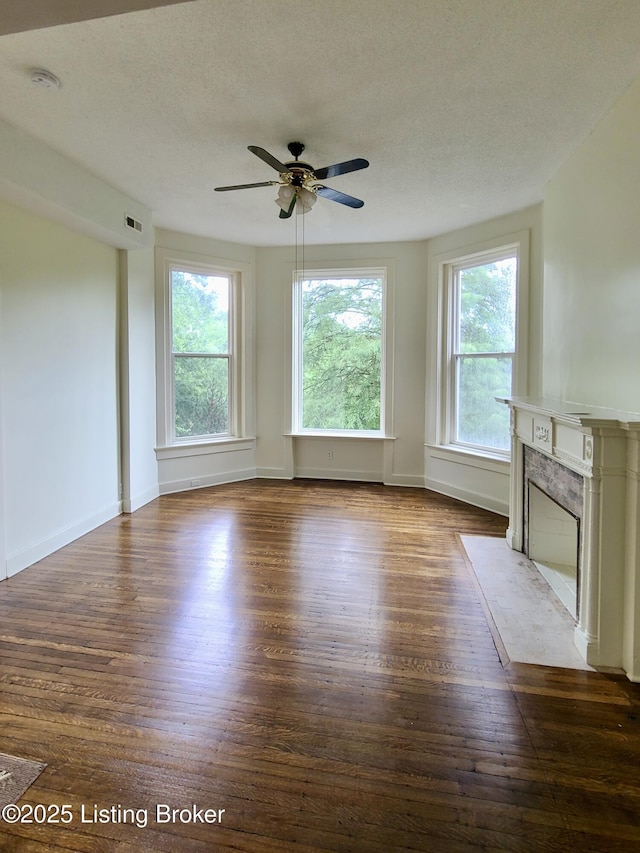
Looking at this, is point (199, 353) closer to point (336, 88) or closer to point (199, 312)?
point (199, 312)

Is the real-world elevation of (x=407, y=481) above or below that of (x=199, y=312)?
below

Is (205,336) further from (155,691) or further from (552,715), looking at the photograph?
(552,715)

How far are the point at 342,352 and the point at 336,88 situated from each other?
11.5ft

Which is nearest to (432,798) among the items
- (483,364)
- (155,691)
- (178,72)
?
(155,691)

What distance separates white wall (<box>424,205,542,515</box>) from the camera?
4207mm

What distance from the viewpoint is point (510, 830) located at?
139 cm

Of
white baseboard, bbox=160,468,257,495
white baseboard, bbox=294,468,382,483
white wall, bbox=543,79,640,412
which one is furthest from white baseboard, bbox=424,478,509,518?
white baseboard, bbox=160,468,257,495

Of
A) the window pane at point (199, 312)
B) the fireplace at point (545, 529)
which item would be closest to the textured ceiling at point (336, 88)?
the window pane at point (199, 312)

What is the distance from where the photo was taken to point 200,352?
18.0 ft

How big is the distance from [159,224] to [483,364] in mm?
3758

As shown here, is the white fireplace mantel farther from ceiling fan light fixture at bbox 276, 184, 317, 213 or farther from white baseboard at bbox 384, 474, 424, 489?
white baseboard at bbox 384, 474, 424, 489

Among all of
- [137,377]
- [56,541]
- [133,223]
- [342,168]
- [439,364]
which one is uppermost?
[133,223]

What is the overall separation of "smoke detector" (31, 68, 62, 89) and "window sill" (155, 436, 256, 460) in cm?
338

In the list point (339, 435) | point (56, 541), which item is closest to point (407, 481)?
point (339, 435)
